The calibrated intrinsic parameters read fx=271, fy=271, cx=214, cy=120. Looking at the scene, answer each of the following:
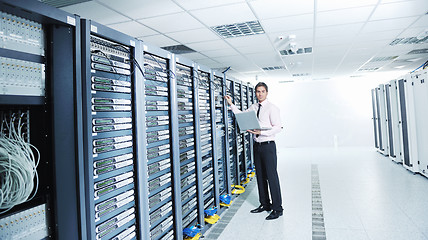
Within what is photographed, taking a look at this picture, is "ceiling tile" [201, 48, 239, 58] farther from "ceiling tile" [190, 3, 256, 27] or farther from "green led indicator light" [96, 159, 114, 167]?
"green led indicator light" [96, 159, 114, 167]

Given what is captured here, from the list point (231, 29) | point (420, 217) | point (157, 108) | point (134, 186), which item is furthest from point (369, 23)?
point (134, 186)

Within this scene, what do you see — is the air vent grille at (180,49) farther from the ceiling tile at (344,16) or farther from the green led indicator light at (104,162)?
the green led indicator light at (104,162)

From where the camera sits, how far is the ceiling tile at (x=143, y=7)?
3013 mm

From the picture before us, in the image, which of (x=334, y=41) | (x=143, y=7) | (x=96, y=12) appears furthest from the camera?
(x=334, y=41)

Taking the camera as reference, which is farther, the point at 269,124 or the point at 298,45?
the point at 298,45

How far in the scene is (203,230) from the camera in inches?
105

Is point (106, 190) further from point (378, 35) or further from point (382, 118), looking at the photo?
point (382, 118)

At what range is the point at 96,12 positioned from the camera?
3287 millimetres

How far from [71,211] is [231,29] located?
3.49 m

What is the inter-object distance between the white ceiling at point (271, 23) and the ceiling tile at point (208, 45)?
0.06 ft

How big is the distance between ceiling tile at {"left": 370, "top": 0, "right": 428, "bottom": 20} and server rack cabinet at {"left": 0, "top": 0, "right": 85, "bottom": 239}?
11.8 feet

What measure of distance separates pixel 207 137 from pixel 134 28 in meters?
2.13

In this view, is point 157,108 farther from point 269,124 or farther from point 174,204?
point 269,124

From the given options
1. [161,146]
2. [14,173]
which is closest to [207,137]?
[161,146]
